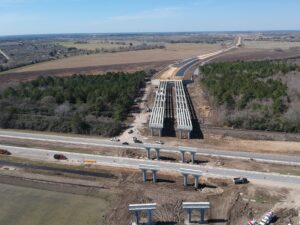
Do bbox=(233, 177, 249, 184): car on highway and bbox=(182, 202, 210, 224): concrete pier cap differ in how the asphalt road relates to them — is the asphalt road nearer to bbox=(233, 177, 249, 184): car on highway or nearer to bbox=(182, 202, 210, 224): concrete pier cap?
bbox=(233, 177, 249, 184): car on highway

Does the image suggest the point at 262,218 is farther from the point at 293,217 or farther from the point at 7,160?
the point at 7,160

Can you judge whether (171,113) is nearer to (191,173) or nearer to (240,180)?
(240,180)

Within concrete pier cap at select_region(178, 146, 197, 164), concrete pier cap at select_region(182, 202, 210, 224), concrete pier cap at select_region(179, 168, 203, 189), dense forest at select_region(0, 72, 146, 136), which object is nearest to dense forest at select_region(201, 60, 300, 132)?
concrete pier cap at select_region(178, 146, 197, 164)

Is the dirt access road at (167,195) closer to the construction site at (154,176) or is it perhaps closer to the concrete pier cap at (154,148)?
the construction site at (154,176)

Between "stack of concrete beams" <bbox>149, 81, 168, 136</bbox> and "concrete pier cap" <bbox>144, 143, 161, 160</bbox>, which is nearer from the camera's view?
"concrete pier cap" <bbox>144, 143, 161, 160</bbox>

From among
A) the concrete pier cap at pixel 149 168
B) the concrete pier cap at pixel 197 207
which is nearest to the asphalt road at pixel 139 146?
the concrete pier cap at pixel 149 168

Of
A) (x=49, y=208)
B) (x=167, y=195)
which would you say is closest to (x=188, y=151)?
(x=167, y=195)
